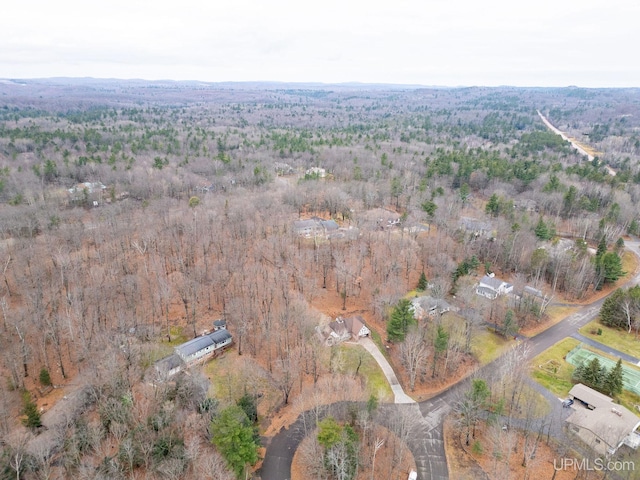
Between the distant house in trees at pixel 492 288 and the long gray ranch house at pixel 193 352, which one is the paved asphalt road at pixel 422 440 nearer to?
the long gray ranch house at pixel 193 352

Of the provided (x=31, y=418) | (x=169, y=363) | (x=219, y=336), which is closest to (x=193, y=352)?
(x=169, y=363)

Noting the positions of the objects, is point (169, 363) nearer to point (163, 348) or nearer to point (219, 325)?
point (163, 348)

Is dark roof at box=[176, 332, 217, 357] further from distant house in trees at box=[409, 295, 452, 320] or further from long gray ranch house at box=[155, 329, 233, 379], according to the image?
distant house in trees at box=[409, 295, 452, 320]

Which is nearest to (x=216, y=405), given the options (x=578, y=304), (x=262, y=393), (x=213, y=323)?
(x=262, y=393)

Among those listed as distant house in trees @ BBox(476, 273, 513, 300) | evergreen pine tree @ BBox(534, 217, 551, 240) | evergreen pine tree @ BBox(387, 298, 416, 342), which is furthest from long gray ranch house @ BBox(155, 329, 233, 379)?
evergreen pine tree @ BBox(534, 217, 551, 240)

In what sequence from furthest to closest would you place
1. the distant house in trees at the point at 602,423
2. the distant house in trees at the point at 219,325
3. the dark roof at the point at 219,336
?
the distant house in trees at the point at 219,325
the dark roof at the point at 219,336
the distant house in trees at the point at 602,423

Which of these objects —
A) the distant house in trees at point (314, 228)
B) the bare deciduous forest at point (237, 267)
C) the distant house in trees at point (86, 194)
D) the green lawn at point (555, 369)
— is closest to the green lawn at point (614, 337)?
the green lawn at point (555, 369)
